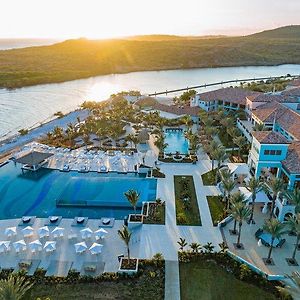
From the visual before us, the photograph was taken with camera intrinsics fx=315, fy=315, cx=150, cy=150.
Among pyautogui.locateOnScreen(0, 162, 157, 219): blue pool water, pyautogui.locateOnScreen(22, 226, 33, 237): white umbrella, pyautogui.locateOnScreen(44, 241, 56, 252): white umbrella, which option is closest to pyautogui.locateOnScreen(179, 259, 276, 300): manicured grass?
pyautogui.locateOnScreen(0, 162, 157, 219): blue pool water

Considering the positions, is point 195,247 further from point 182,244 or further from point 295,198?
point 295,198

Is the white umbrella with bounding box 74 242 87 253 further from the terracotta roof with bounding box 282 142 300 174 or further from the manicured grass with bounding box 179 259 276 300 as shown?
the terracotta roof with bounding box 282 142 300 174

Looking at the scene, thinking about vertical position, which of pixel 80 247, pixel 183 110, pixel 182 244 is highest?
pixel 183 110

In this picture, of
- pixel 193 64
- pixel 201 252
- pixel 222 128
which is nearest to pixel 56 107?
pixel 222 128

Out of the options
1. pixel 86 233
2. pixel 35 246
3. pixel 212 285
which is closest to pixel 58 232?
pixel 35 246

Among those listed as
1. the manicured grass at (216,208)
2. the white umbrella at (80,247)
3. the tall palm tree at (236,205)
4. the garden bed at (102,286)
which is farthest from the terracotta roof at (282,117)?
the white umbrella at (80,247)

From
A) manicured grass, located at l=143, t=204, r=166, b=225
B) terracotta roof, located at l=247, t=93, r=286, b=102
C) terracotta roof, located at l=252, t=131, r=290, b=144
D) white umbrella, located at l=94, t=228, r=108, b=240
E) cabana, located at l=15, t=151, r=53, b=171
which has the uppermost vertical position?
terracotta roof, located at l=252, t=131, r=290, b=144

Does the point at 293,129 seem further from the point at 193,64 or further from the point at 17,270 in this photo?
the point at 193,64
